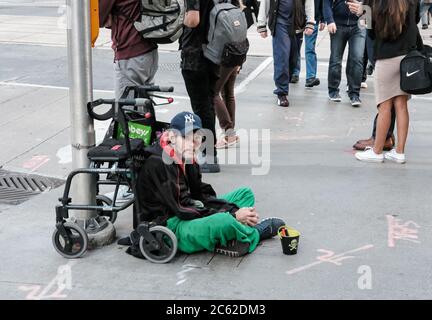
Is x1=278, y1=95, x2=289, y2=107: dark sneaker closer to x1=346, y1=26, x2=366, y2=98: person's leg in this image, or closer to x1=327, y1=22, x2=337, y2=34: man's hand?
x1=346, y1=26, x2=366, y2=98: person's leg

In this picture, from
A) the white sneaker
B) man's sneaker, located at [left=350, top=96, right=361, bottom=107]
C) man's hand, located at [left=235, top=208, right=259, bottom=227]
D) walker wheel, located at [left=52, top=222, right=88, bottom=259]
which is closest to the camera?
walker wheel, located at [left=52, top=222, right=88, bottom=259]

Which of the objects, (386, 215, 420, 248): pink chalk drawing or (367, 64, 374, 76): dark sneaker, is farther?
(367, 64, 374, 76): dark sneaker

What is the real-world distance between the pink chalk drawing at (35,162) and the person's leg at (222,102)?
67.5 inches

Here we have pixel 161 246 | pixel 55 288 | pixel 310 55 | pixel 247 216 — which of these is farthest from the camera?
pixel 310 55

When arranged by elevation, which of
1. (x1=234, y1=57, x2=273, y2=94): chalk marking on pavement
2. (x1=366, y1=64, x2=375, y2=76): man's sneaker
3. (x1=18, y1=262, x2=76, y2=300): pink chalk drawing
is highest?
(x1=366, y1=64, x2=375, y2=76): man's sneaker

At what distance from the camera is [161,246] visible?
477cm

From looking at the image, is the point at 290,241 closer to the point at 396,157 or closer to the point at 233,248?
the point at 233,248

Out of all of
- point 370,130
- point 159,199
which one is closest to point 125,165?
point 159,199

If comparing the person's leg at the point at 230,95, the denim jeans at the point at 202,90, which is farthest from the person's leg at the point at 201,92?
the person's leg at the point at 230,95

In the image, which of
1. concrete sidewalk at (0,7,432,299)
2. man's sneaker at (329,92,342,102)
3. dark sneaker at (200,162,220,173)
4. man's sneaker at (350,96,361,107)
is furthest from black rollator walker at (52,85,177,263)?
man's sneaker at (329,92,342,102)

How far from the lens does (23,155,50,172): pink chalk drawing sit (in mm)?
7079

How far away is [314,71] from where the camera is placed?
10547 millimetres

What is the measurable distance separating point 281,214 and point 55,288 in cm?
197

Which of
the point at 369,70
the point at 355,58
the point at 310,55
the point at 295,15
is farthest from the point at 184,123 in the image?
the point at 369,70
